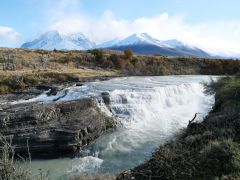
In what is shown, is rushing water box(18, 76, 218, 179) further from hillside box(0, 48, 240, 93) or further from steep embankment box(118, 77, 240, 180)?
hillside box(0, 48, 240, 93)

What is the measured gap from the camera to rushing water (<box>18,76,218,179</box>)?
Result: 1983 cm

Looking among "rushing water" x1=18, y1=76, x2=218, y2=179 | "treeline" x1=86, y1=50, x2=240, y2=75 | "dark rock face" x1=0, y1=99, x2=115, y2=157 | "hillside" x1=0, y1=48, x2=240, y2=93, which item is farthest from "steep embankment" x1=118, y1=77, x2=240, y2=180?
"treeline" x1=86, y1=50, x2=240, y2=75

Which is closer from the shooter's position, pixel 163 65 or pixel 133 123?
pixel 133 123

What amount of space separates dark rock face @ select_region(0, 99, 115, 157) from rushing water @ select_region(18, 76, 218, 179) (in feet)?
3.03

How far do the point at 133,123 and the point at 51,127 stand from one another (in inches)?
323

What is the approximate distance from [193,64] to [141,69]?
11.9 metres

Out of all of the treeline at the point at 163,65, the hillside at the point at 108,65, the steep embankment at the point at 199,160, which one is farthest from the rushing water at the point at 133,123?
the treeline at the point at 163,65

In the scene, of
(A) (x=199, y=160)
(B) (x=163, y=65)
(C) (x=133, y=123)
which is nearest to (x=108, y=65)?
(B) (x=163, y=65)

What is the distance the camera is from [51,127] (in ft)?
76.8

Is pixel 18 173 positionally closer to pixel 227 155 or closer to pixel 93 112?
pixel 227 155

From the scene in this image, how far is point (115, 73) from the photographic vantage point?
59.1m

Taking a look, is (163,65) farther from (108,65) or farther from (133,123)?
(133,123)

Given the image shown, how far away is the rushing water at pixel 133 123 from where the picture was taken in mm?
19828

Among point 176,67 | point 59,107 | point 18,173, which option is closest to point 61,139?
point 59,107
